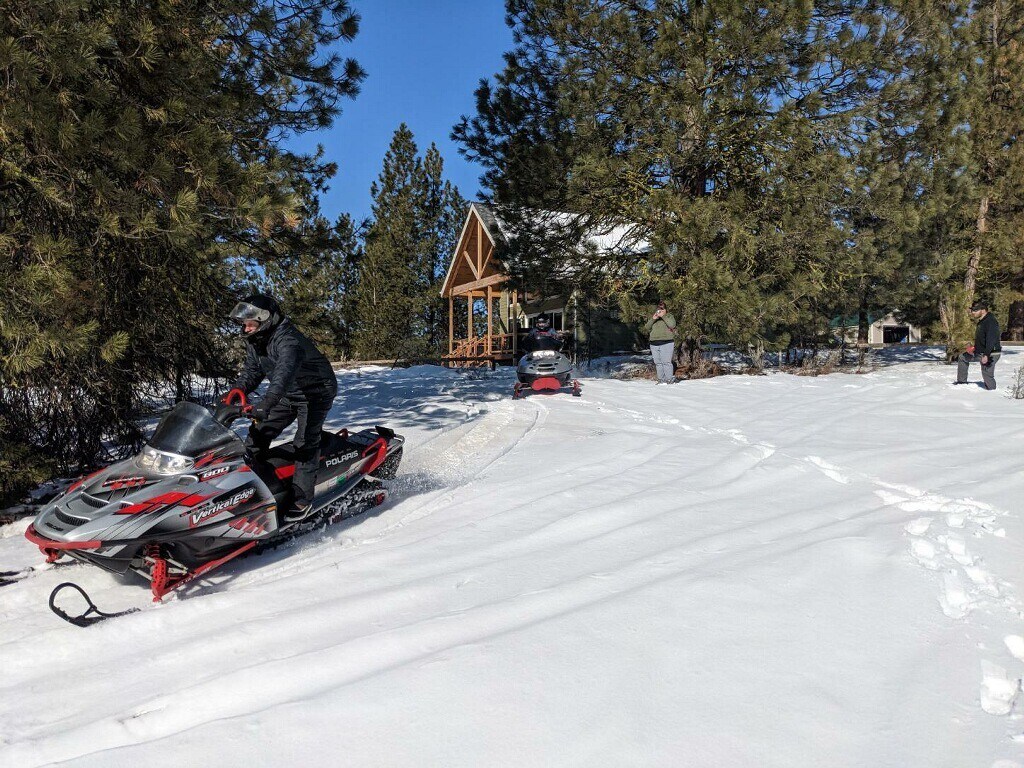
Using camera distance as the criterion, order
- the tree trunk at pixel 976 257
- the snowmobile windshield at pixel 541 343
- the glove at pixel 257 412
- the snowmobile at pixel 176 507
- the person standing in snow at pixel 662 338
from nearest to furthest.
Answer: the snowmobile at pixel 176 507 → the glove at pixel 257 412 → the snowmobile windshield at pixel 541 343 → the person standing in snow at pixel 662 338 → the tree trunk at pixel 976 257

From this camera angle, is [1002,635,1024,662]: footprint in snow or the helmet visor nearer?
[1002,635,1024,662]: footprint in snow

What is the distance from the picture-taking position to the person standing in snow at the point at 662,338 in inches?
525

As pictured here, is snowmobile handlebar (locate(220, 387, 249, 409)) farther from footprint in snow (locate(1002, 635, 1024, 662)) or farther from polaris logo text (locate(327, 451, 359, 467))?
footprint in snow (locate(1002, 635, 1024, 662))

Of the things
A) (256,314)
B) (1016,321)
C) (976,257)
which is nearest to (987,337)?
(976,257)

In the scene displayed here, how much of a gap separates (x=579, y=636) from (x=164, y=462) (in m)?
2.45

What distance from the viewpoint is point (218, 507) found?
3.95 meters

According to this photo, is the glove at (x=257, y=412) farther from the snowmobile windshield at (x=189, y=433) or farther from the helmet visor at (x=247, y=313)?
the helmet visor at (x=247, y=313)

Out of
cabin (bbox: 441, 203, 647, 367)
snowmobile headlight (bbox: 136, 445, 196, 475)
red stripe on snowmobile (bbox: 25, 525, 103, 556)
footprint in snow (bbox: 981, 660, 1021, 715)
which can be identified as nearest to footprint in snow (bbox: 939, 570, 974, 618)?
footprint in snow (bbox: 981, 660, 1021, 715)

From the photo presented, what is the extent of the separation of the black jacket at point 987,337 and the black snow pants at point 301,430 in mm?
10991

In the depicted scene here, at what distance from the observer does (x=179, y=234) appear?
4613 mm

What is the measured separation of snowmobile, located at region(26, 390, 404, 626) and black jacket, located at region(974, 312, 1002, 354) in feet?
37.2

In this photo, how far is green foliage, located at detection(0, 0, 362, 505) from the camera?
14.1ft

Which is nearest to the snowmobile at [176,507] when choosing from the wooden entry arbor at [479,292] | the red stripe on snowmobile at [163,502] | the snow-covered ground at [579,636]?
the red stripe on snowmobile at [163,502]

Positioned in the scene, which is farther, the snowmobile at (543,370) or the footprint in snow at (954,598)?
the snowmobile at (543,370)
